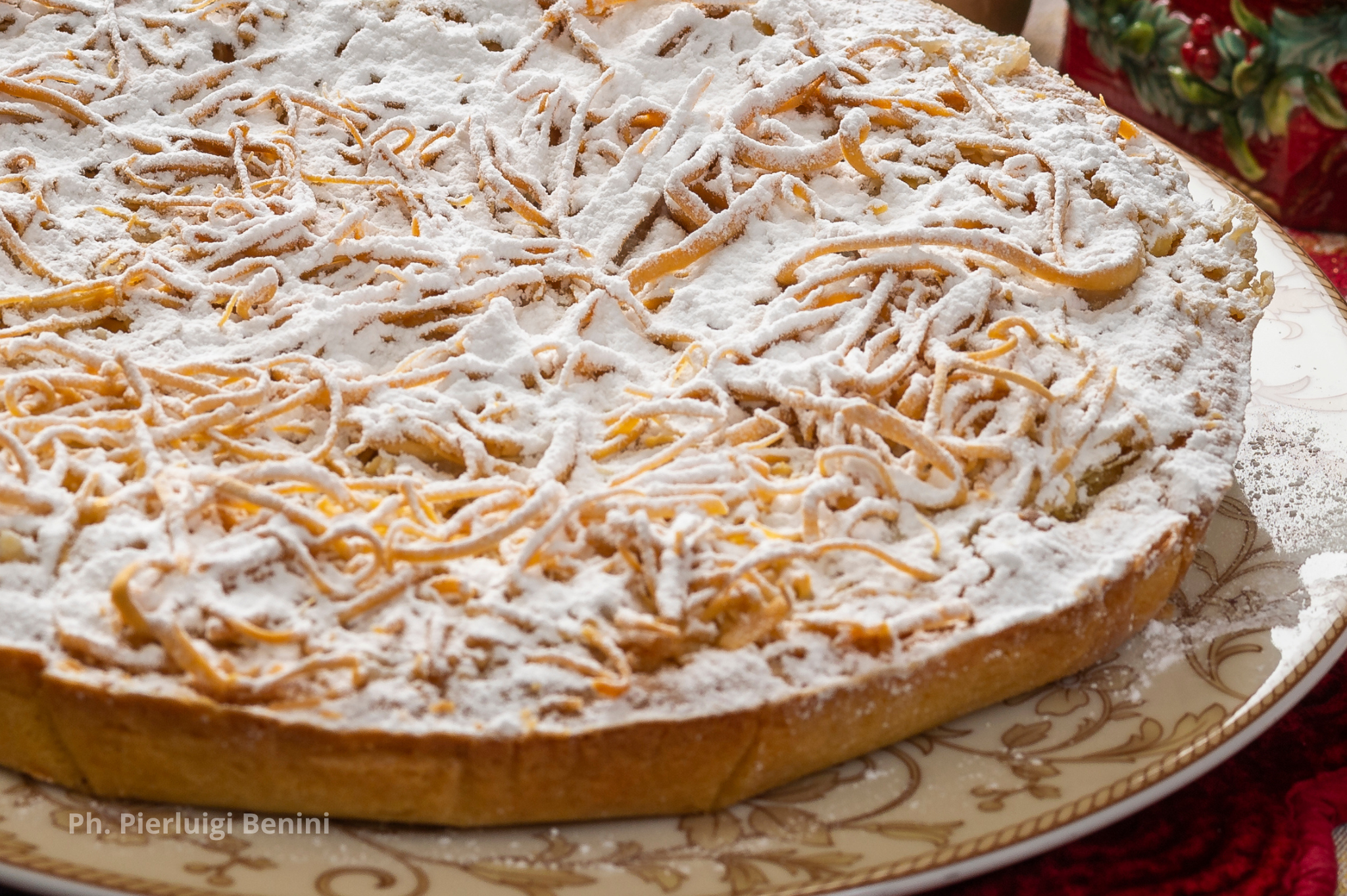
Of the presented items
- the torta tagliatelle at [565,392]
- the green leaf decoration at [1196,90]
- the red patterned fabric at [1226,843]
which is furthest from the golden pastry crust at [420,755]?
the green leaf decoration at [1196,90]

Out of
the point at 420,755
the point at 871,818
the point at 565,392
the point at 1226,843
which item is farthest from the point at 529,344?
the point at 1226,843

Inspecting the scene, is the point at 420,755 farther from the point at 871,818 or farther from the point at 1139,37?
the point at 1139,37

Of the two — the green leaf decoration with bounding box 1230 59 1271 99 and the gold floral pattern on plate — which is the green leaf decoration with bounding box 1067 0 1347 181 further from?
the gold floral pattern on plate

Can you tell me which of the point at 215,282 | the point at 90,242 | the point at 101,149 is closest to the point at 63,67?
the point at 101,149

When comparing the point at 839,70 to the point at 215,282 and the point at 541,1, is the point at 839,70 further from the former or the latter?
the point at 215,282

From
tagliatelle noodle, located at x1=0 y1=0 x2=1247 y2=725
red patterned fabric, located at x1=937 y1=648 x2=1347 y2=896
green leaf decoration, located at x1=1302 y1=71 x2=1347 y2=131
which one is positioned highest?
tagliatelle noodle, located at x1=0 y1=0 x2=1247 y2=725

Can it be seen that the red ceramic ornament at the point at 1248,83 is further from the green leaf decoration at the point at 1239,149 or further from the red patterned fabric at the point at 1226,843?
the red patterned fabric at the point at 1226,843

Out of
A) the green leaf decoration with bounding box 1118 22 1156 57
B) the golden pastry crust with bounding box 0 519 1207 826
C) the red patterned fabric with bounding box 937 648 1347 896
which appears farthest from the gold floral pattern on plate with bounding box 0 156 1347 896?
the green leaf decoration with bounding box 1118 22 1156 57
